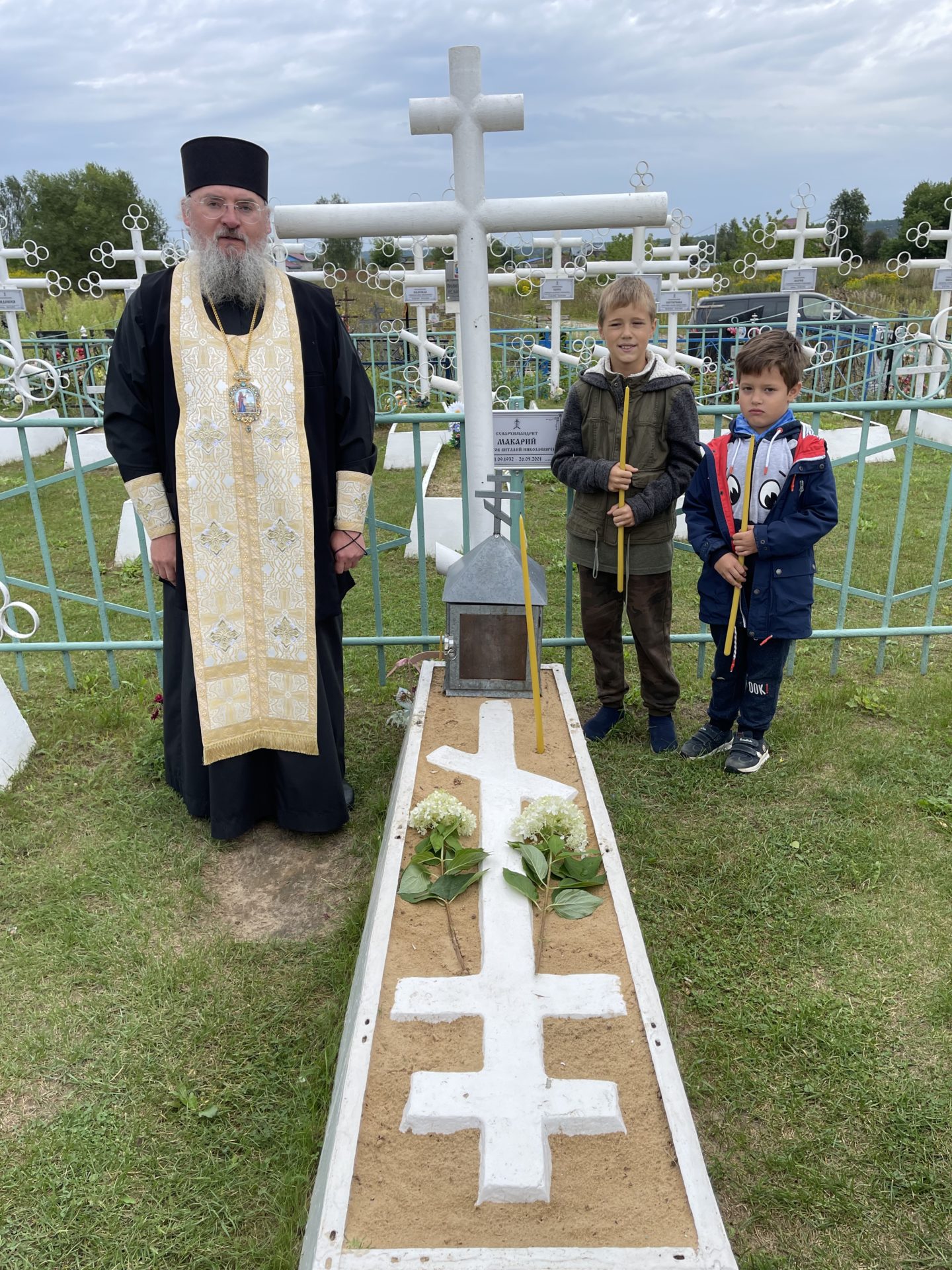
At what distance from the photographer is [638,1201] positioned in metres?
1.48

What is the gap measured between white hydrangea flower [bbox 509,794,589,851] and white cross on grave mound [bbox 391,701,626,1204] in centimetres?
7

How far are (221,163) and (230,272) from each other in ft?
0.97

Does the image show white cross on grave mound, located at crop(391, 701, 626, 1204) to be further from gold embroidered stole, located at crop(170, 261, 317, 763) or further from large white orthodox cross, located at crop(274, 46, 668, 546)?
large white orthodox cross, located at crop(274, 46, 668, 546)

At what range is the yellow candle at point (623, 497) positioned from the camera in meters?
3.28

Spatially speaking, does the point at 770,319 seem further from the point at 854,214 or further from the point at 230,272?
the point at 854,214

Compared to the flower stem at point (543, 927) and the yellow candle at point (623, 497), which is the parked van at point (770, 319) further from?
the flower stem at point (543, 927)

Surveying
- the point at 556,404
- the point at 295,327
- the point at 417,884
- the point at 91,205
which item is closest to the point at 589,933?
the point at 417,884

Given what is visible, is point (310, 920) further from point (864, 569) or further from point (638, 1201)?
point (864, 569)

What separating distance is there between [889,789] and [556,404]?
29.5ft

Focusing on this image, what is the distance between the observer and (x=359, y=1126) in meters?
1.61

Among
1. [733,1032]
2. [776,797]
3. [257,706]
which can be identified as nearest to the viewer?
[733,1032]

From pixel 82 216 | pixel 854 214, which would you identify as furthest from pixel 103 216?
pixel 854 214

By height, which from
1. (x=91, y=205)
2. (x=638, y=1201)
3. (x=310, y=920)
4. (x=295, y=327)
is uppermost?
(x=91, y=205)

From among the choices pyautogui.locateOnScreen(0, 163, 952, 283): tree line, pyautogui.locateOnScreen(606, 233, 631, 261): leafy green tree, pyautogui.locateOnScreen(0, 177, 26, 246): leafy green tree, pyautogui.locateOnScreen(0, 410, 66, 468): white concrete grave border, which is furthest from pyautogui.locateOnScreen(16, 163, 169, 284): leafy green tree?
pyautogui.locateOnScreen(0, 410, 66, 468): white concrete grave border
